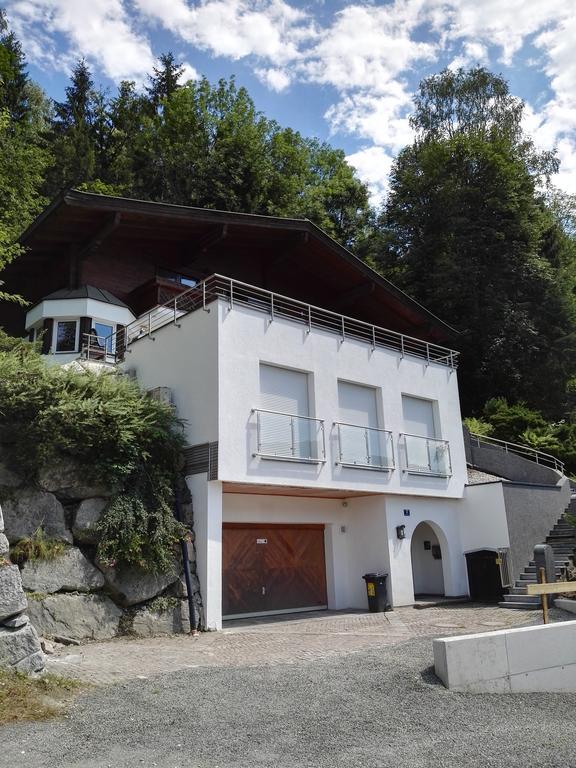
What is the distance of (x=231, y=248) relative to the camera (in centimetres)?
2073

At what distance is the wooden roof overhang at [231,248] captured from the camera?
1770 cm

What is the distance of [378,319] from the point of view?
74.1 ft

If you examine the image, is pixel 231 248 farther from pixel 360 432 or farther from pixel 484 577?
pixel 484 577

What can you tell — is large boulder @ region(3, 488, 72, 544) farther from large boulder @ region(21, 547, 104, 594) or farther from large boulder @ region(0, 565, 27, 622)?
large boulder @ region(0, 565, 27, 622)

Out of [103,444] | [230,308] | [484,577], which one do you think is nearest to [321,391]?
[230,308]

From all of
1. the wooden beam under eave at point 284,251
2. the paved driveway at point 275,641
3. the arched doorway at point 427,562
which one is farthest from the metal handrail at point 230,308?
the paved driveway at point 275,641

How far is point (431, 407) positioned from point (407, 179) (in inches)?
915

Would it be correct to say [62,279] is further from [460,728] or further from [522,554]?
[460,728]

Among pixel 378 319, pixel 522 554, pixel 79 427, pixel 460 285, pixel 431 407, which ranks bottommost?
pixel 522 554

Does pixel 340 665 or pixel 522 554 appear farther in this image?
pixel 522 554

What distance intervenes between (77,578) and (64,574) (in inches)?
9.5

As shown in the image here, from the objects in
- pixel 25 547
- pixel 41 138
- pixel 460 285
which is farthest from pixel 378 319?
pixel 41 138

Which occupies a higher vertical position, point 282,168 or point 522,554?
point 282,168

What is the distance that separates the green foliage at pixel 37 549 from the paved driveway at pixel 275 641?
169 centimetres
